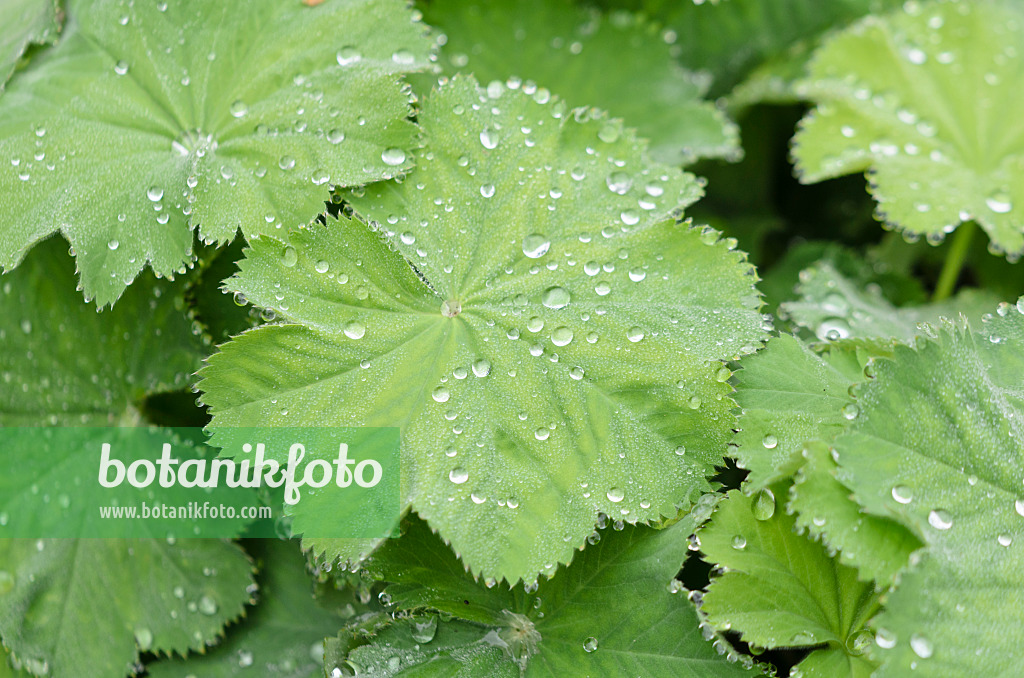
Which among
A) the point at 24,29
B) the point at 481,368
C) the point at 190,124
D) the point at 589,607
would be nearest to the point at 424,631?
the point at 589,607

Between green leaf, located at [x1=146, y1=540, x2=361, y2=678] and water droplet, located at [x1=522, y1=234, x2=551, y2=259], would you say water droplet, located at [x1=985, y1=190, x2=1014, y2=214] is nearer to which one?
water droplet, located at [x1=522, y1=234, x2=551, y2=259]

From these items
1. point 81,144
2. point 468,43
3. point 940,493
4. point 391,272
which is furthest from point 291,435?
point 468,43

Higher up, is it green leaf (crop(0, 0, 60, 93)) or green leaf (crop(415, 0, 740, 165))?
green leaf (crop(0, 0, 60, 93))

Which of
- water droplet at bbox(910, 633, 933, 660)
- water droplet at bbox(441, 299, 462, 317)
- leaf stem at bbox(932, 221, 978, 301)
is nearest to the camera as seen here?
water droplet at bbox(910, 633, 933, 660)

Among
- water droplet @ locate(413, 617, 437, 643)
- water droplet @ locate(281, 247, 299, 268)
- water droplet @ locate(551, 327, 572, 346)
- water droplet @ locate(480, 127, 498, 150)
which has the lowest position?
water droplet @ locate(413, 617, 437, 643)

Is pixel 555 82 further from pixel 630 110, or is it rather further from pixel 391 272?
pixel 391 272

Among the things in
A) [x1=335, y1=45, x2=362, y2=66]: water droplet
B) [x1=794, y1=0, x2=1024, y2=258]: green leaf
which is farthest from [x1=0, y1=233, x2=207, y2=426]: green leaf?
[x1=794, y1=0, x2=1024, y2=258]: green leaf
